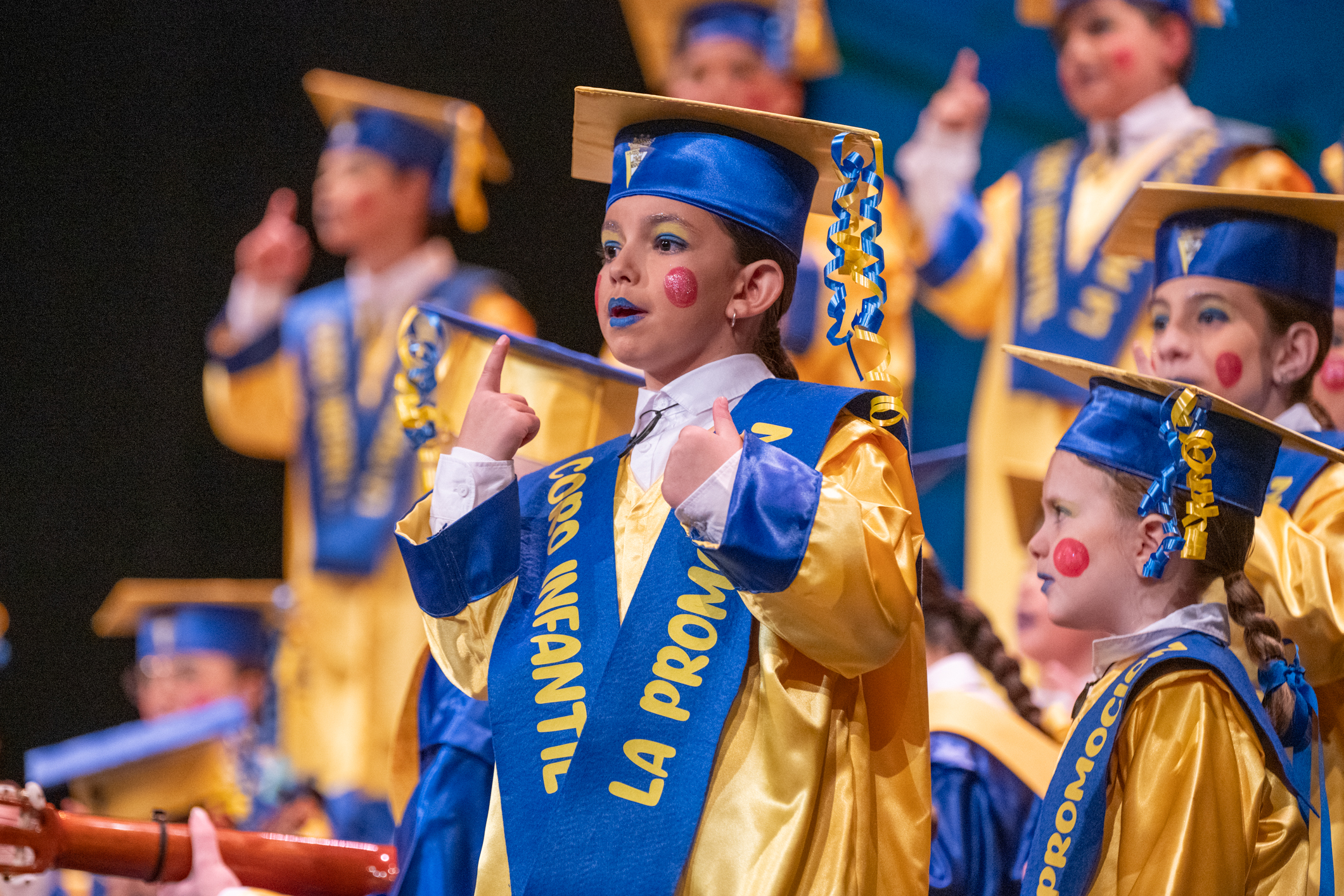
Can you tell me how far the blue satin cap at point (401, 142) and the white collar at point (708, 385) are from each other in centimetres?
356

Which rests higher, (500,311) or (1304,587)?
(500,311)

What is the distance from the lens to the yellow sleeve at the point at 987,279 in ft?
15.5

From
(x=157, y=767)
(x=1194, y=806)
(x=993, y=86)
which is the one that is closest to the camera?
(x=1194, y=806)

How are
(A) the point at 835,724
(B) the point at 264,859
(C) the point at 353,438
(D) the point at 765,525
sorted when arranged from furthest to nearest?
(C) the point at 353,438 → (B) the point at 264,859 → (A) the point at 835,724 → (D) the point at 765,525

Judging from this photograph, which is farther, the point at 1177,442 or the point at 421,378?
the point at 421,378

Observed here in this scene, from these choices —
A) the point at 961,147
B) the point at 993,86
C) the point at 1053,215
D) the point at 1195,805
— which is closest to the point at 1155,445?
the point at 1195,805

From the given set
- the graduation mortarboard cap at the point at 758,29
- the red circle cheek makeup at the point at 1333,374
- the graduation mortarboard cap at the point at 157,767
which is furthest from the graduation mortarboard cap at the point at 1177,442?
the graduation mortarboard cap at the point at 758,29

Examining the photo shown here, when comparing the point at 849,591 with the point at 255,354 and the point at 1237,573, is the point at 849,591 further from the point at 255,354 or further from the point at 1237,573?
the point at 255,354

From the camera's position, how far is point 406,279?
5.50m

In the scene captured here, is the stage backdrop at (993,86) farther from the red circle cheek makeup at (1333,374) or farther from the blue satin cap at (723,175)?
the blue satin cap at (723,175)

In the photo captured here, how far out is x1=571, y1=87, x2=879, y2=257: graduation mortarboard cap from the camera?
2062 millimetres

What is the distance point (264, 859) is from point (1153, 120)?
3.41 metres

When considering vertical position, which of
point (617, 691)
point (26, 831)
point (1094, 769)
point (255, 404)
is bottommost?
point (26, 831)

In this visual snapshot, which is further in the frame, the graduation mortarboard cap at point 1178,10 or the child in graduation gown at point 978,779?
the graduation mortarboard cap at point 1178,10
